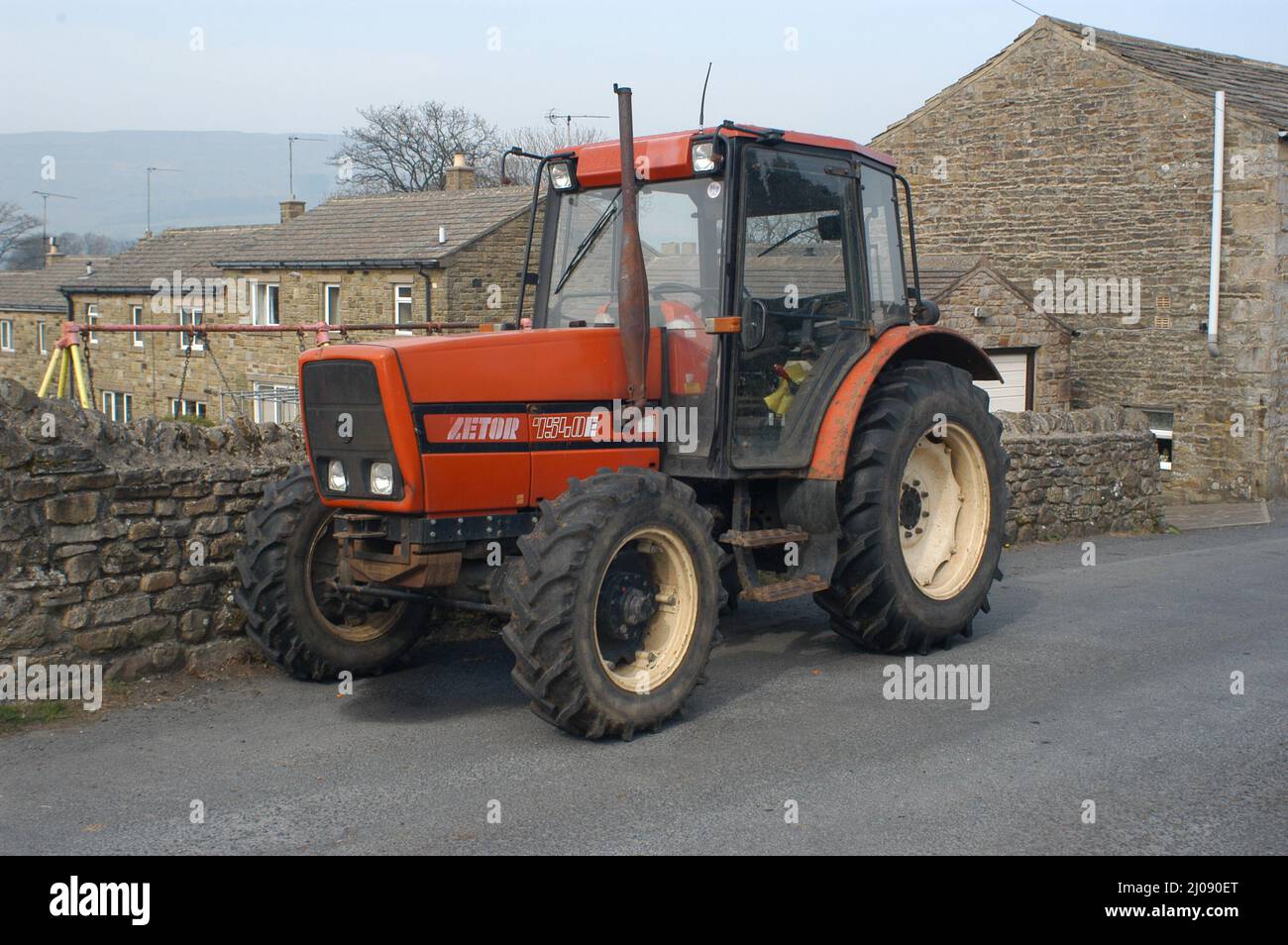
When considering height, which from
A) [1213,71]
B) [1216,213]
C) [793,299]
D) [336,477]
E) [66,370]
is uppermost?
[1213,71]

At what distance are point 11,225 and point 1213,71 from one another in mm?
82328

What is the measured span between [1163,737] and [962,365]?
317 centimetres

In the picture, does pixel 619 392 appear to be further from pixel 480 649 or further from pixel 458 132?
pixel 458 132

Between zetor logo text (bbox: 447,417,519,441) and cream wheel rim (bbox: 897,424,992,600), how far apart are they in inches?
110

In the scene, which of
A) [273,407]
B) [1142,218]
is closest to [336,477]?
[1142,218]

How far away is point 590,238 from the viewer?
7070mm

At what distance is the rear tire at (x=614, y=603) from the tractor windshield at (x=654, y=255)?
1.24 meters

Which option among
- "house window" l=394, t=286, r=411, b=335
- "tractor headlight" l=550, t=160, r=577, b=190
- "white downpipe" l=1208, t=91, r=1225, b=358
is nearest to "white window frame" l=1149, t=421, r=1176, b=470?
"white downpipe" l=1208, t=91, r=1225, b=358

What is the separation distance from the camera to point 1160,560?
11.8 meters

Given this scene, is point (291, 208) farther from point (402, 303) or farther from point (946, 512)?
point (946, 512)

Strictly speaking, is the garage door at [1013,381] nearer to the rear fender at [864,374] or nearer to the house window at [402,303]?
the rear fender at [864,374]

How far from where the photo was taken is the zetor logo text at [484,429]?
235 inches

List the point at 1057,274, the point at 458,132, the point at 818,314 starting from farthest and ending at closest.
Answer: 1. the point at 458,132
2. the point at 1057,274
3. the point at 818,314
